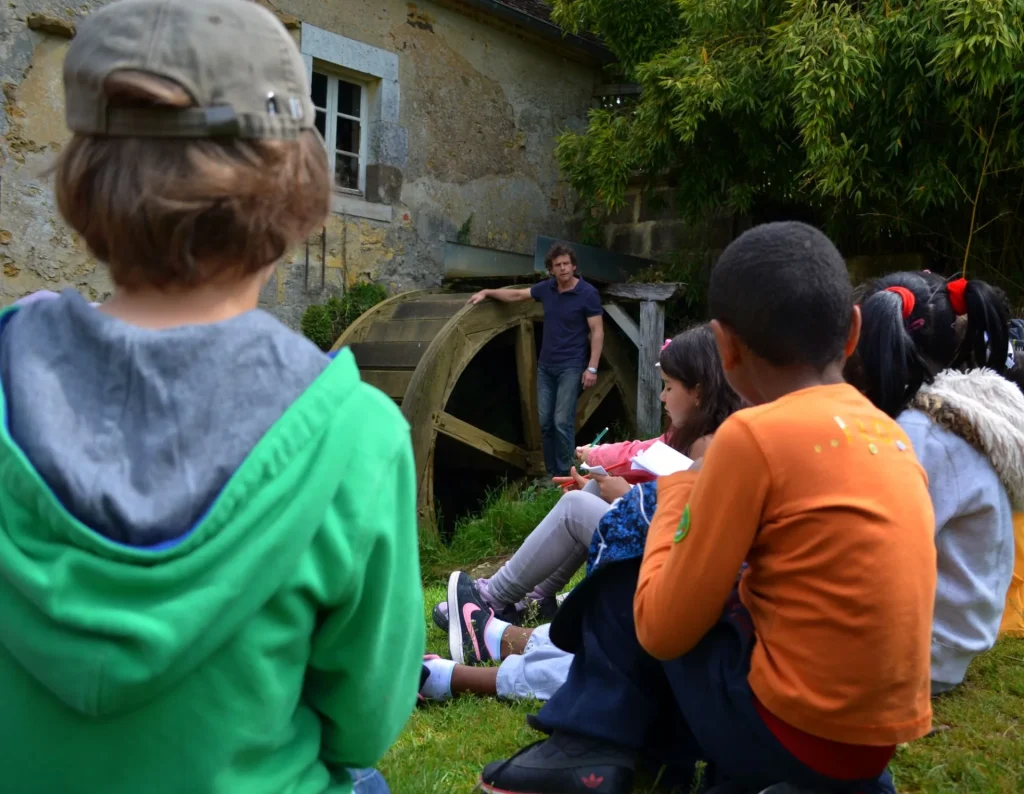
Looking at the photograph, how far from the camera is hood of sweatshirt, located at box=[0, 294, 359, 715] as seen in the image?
906 mm

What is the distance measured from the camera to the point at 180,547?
2.97 ft

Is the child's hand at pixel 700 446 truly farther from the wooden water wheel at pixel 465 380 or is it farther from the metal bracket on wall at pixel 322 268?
the metal bracket on wall at pixel 322 268

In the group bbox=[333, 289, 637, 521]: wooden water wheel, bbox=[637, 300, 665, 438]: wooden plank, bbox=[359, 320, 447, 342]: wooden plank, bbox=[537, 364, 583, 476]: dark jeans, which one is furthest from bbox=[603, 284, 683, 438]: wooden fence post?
bbox=[359, 320, 447, 342]: wooden plank

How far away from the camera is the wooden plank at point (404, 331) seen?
7.51 meters

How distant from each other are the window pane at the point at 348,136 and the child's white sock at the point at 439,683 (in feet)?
20.3

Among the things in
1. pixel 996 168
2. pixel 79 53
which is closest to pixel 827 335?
pixel 79 53

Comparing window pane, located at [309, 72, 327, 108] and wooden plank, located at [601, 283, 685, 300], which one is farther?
wooden plank, located at [601, 283, 685, 300]

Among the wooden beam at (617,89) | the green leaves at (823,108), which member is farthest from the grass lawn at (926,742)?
the wooden beam at (617,89)

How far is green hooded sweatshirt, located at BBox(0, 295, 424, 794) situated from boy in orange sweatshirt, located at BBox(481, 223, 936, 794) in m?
0.66

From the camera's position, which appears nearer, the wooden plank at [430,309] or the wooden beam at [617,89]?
the wooden plank at [430,309]

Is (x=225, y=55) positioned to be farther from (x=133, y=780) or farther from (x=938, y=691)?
(x=938, y=691)

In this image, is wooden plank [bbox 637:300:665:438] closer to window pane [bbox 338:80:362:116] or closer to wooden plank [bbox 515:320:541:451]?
wooden plank [bbox 515:320:541:451]

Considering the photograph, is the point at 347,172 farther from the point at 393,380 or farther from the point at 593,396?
the point at 593,396

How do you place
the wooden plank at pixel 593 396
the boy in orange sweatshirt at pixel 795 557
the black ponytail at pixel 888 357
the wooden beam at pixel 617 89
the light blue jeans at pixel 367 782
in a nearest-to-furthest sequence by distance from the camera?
the light blue jeans at pixel 367 782
the boy in orange sweatshirt at pixel 795 557
the black ponytail at pixel 888 357
the wooden plank at pixel 593 396
the wooden beam at pixel 617 89
